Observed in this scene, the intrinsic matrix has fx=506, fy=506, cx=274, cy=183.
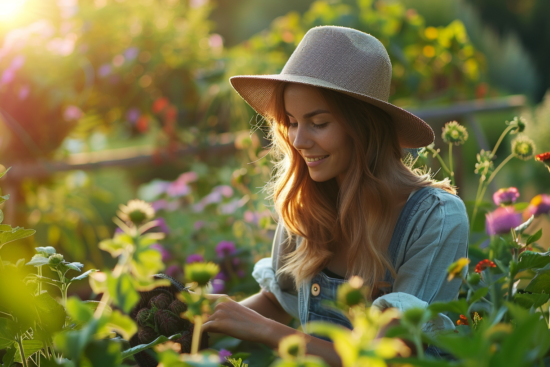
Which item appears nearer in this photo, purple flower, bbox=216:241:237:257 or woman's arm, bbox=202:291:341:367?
woman's arm, bbox=202:291:341:367

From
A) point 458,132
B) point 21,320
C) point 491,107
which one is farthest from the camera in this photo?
point 491,107

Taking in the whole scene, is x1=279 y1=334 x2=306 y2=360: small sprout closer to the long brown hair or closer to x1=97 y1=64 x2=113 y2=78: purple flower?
the long brown hair

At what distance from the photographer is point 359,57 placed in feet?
3.41

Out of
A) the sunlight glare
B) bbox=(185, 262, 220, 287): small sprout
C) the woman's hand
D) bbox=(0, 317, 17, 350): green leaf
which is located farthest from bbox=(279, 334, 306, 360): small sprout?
the sunlight glare

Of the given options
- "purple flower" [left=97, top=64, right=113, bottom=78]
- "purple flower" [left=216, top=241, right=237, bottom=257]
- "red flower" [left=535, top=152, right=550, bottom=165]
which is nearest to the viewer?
"red flower" [left=535, top=152, right=550, bottom=165]

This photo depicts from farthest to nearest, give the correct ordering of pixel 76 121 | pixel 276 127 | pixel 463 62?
pixel 463 62 < pixel 76 121 < pixel 276 127

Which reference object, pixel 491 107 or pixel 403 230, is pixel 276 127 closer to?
pixel 403 230

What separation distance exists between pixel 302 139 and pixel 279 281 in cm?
38

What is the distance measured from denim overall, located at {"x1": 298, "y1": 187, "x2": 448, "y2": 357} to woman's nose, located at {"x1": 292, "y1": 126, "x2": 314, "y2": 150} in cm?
25

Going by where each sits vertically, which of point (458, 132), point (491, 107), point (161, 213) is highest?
point (458, 132)

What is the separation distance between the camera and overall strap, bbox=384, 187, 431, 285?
1055mm

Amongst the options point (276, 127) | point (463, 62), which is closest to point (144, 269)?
point (276, 127)

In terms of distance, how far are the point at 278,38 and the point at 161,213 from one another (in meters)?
1.19

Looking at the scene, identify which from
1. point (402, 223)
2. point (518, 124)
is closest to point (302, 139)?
point (402, 223)
